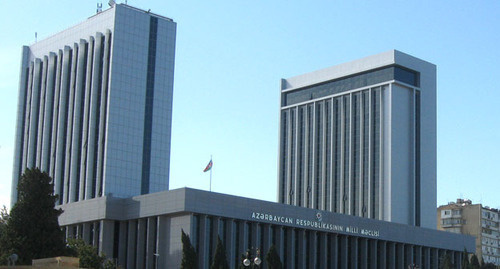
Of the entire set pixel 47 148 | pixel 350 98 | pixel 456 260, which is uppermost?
pixel 350 98

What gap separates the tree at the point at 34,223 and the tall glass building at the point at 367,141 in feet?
219

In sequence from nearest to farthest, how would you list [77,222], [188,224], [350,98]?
[188,224], [77,222], [350,98]

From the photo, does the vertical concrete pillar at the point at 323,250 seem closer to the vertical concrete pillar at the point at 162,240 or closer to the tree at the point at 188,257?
the vertical concrete pillar at the point at 162,240

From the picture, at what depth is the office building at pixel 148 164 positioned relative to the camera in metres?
103

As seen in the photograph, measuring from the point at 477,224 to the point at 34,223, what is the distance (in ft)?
360

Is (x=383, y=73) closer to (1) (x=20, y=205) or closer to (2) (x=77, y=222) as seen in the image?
(2) (x=77, y=222)

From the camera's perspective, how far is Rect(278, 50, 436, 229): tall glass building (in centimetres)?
14450

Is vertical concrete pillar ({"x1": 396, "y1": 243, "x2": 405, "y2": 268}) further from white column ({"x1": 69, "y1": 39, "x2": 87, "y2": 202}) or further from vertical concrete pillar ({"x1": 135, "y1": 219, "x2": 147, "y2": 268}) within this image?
white column ({"x1": 69, "y1": 39, "x2": 87, "y2": 202})

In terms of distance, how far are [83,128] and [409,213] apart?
55586mm

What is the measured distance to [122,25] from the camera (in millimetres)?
127625

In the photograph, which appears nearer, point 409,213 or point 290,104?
point 409,213

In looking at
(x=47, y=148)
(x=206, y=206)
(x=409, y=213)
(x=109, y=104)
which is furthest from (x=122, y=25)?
(x=409, y=213)

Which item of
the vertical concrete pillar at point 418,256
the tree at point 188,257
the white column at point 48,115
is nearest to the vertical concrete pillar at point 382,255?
the vertical concrete pillar at point 418,256

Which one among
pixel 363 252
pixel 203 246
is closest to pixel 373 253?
pixel 363 252
